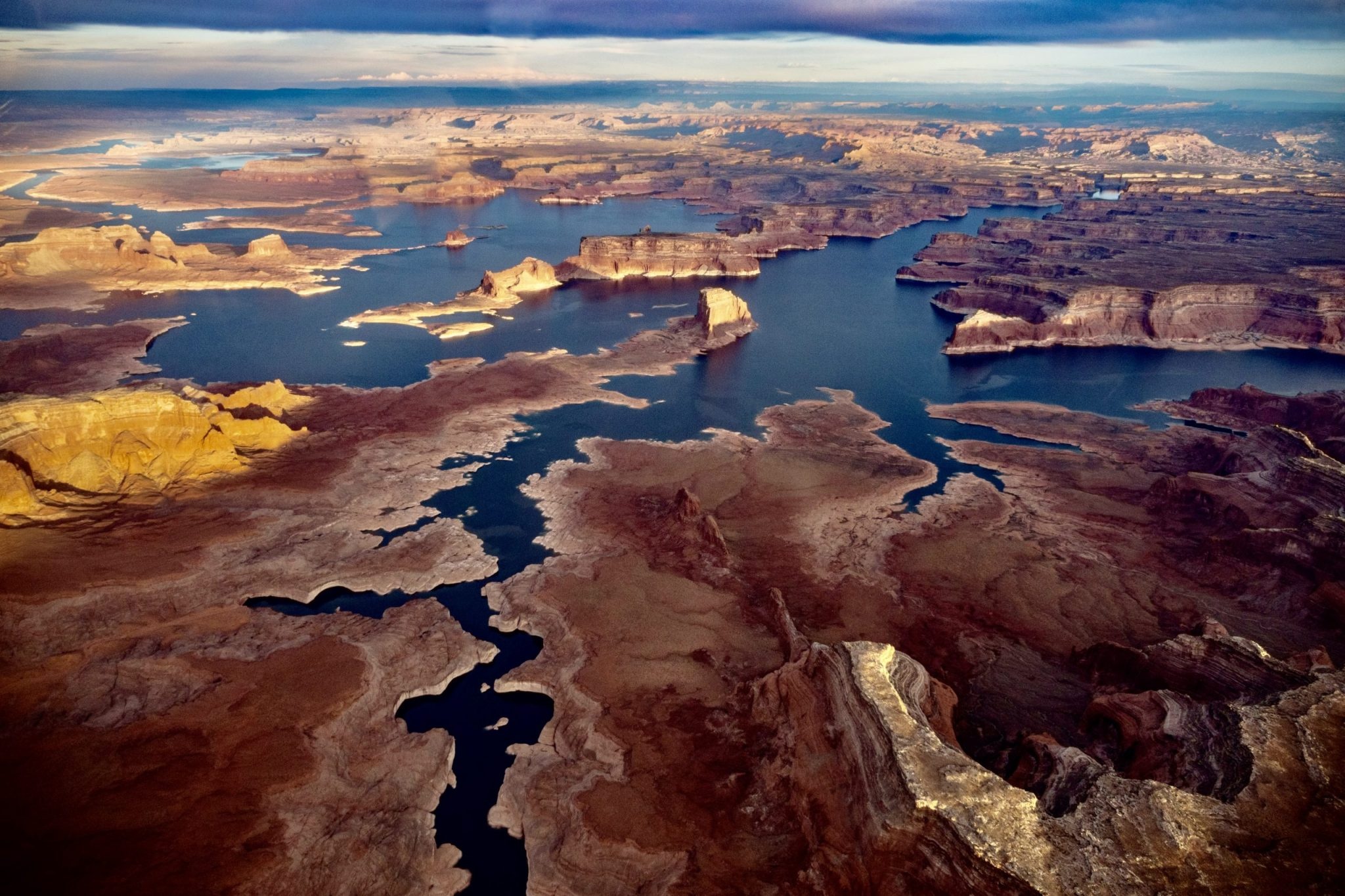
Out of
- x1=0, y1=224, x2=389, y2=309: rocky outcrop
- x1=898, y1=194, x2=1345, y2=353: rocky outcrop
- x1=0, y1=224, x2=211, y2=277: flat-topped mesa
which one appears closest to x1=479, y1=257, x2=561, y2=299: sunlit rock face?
x1=0, y1=224, x2=389, y2=309: rocky outcrop

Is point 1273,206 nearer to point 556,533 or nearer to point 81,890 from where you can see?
point 556,533

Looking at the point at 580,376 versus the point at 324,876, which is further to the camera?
the point at 580,376

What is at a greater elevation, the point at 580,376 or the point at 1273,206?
the point at 1273,206

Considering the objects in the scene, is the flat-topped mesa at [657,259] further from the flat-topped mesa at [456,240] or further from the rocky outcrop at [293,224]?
the rocky outcrop at [293,224]

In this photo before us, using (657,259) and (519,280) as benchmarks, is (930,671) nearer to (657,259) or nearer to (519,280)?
(519,280)

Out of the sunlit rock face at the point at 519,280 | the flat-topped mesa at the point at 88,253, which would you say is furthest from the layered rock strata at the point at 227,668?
the flat-topped mesa at the point at 88,253

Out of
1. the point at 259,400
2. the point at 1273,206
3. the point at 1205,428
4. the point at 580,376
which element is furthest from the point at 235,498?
the point at 1273,206
